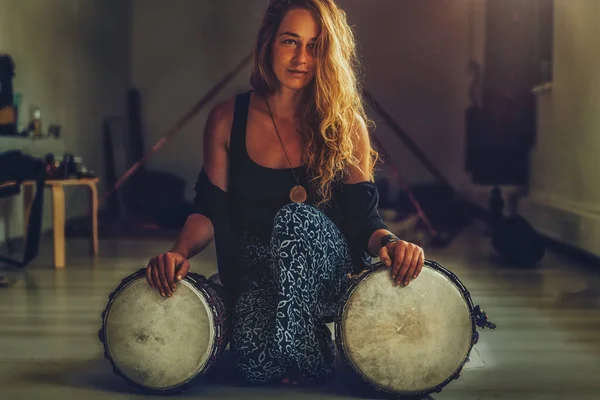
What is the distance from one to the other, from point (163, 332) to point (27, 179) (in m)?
2.65

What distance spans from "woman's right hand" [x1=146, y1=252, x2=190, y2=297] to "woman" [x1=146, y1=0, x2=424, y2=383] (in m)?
0.04

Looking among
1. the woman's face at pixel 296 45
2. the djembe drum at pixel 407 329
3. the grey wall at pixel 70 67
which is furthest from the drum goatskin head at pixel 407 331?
the grey wall at pixel 70 67

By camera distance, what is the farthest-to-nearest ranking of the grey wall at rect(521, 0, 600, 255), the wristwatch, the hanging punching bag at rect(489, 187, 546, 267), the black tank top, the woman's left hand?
the grey wall at rect(521, 0, 600, 255) < the hanging punching bag at rect(489, 187, 546, 267) < the black tank top < the wristwatch < the woman's left hand

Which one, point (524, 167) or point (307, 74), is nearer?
point (307, 74)

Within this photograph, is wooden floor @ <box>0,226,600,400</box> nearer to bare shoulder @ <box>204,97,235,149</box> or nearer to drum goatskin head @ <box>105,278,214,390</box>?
drum goatskin head @ <box>105,278,214,390</box>

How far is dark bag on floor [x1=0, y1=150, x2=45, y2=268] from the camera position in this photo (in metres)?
4.38

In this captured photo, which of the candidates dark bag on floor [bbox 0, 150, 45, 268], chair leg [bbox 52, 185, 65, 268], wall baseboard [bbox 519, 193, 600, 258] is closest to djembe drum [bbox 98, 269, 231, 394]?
dark bag on floor [bbox 0, 150, 45, 268]

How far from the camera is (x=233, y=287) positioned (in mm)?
2416

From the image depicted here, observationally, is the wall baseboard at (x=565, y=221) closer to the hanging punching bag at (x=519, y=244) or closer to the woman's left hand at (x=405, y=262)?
the hanging punching bag at (x=519, y=244)

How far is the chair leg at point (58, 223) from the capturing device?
471 cm

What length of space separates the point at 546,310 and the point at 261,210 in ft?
5.41

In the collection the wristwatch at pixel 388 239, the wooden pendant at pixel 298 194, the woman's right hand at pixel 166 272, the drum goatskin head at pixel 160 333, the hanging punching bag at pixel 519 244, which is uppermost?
the wooden pendant at pixel 298 194

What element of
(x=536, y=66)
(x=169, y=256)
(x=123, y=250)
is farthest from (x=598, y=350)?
(x=536, y=66)

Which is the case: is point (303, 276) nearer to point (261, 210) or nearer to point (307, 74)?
point (261, 210)
